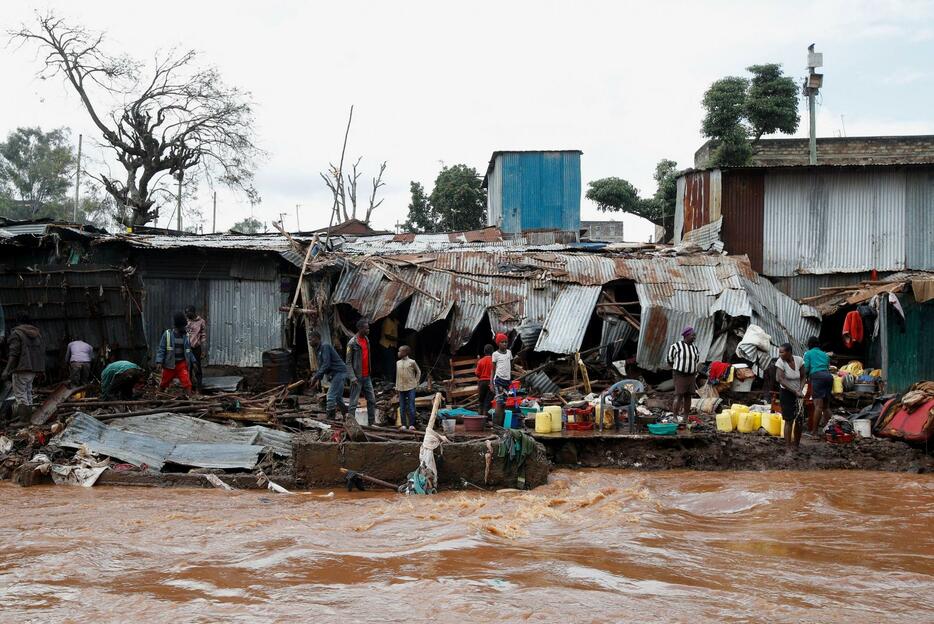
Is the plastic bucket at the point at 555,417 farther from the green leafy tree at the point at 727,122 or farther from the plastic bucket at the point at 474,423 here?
the green leafy tree at the point at 727,122

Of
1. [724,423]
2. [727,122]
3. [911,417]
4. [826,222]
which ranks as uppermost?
[727,122]

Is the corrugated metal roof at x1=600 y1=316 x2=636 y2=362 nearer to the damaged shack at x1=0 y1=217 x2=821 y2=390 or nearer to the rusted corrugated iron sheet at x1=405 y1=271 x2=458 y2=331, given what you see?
the damaged shack at x1=0 y1=217 x2=821 y2=390

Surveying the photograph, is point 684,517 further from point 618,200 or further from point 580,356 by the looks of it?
point 618,200

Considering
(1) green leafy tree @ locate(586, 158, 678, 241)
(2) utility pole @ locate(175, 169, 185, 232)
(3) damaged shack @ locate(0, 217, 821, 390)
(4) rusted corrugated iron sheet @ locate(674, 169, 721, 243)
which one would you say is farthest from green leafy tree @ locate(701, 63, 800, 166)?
(2) utility pole @ locate(175, 169, 185, 232)

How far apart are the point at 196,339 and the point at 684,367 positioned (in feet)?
28.2

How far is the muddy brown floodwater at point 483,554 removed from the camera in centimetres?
624

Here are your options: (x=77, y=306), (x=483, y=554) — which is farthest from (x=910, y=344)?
(x=77, y=306)

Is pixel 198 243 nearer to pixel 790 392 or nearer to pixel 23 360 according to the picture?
pixel 23 360

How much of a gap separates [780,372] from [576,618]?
636cm

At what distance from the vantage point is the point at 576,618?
602 centimetres

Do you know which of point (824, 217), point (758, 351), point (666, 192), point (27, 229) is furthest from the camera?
point (666, 192)

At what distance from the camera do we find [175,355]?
42.8 ft

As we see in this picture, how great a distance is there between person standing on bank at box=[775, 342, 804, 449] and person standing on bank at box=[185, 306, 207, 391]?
9.61 m

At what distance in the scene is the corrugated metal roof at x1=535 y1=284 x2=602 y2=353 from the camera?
1510cm
